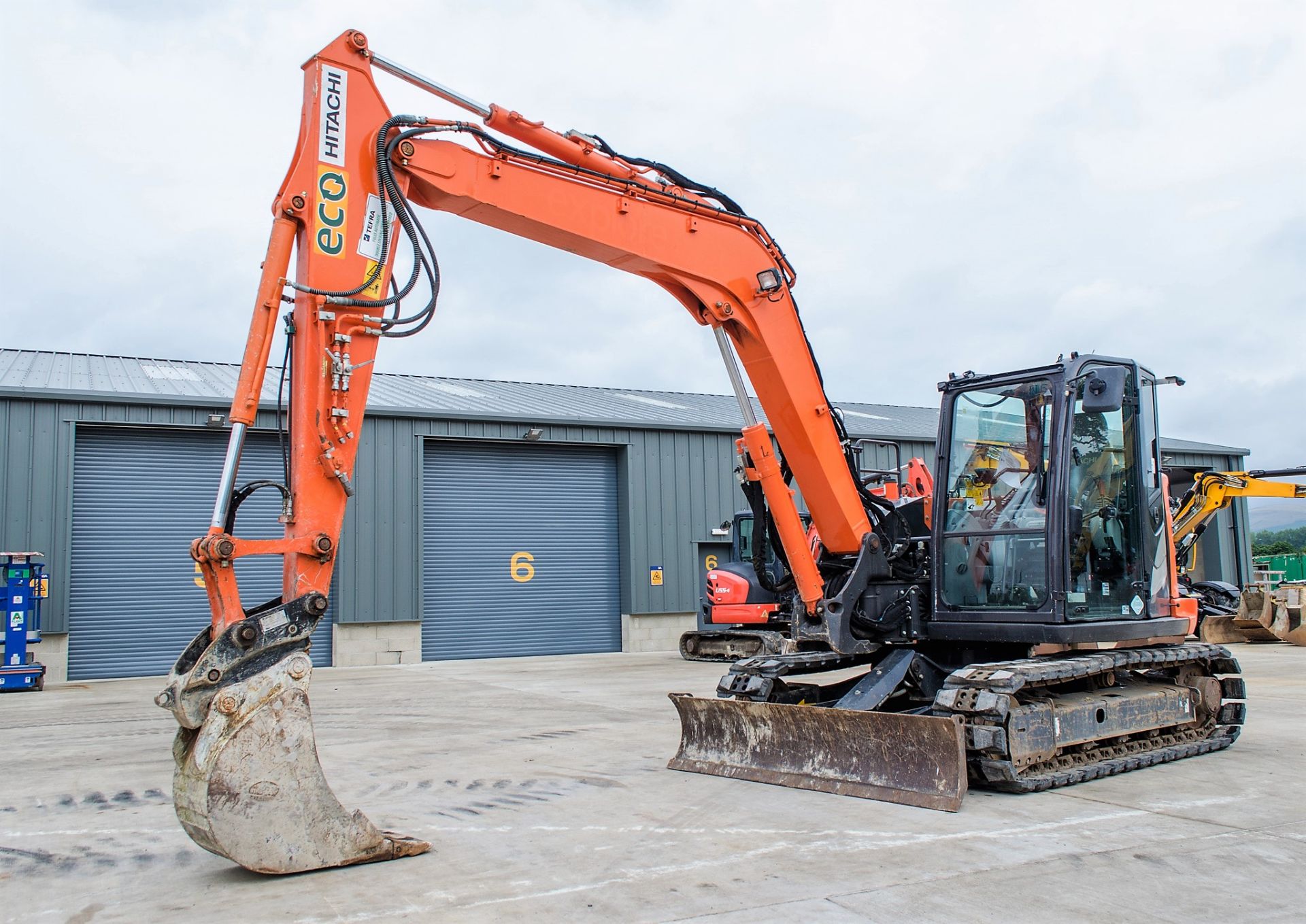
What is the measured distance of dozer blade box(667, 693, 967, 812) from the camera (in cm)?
638

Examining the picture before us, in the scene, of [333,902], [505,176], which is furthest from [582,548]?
[333,902]

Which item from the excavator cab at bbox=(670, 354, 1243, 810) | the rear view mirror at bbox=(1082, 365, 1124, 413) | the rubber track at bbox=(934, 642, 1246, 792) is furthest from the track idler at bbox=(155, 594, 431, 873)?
the rear view mirror at bbox=(1082, 365, 1124, 413)

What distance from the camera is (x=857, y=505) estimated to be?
320 inches

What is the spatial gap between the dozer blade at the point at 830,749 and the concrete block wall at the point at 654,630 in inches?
557

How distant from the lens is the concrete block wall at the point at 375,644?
19359 mm

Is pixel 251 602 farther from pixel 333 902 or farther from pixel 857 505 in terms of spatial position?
pixel 333 902

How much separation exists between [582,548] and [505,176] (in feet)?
52.7

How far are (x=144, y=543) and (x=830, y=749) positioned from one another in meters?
15.3

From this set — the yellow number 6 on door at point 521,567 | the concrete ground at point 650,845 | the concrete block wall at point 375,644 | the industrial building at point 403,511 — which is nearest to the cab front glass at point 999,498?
the concrete ground at point 650,845

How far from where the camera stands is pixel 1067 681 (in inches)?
303

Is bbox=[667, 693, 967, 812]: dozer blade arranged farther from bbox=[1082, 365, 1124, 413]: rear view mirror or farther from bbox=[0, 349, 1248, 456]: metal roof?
bbox=[0, 349, 1248, 456]: metal roof

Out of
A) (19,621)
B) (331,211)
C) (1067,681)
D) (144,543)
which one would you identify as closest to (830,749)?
(1067,681)

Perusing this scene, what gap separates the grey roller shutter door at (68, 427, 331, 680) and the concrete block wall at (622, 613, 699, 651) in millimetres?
5927

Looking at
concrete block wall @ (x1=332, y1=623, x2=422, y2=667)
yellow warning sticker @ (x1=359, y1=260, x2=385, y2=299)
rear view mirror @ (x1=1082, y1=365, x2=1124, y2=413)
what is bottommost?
concrete block wall @ (x1=332, y1=623, x2=422, y2=667)
